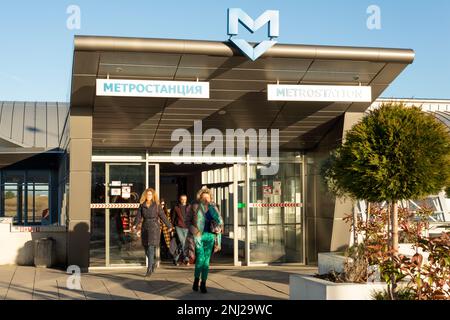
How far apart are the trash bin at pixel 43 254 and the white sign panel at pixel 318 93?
5.67 metres

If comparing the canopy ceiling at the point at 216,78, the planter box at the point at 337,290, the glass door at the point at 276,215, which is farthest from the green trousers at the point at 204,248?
the glass door at the point at 276,215

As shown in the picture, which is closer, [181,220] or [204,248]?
[204,248]

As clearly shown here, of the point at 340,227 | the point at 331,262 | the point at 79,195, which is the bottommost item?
the point at 331,262

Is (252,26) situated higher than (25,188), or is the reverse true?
(252,26)

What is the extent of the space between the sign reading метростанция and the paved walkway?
10.8ft

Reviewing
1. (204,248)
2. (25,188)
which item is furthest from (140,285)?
(25,188)

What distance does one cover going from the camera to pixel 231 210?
1703 centimetres

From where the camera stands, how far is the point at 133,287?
11172 mm

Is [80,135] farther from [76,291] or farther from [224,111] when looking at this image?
[76,291]

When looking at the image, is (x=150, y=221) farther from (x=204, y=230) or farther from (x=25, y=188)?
(x=25, y=188)

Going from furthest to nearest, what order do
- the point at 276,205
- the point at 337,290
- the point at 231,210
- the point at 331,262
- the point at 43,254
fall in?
the point at 231,210 → the point at 276,205 → the point at 43,254 → the point at 331,262 → the point at 337,290

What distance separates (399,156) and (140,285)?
503 cm

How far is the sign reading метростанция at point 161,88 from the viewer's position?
11.9 m

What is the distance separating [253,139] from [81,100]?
4.37m
